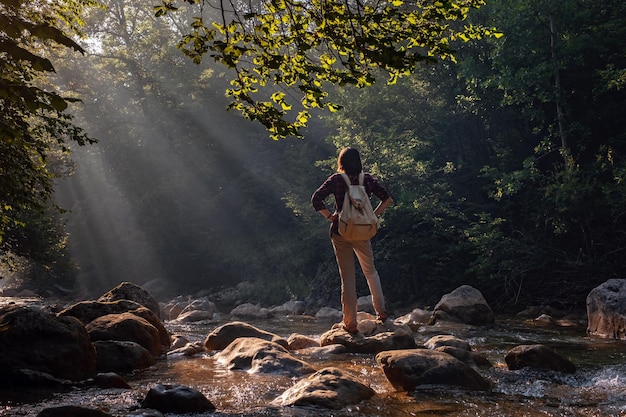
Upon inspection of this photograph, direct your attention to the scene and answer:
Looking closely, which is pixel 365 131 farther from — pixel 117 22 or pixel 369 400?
pixel 117 22

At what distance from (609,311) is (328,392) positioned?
21.2ft

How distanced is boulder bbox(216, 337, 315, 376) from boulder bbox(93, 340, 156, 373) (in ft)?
3.25

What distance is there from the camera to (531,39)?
14320 mm

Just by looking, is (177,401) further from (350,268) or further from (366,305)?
(366,305)

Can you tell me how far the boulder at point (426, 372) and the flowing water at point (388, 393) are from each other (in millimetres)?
125

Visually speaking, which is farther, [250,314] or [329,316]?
[250,314]

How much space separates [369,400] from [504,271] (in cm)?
1054

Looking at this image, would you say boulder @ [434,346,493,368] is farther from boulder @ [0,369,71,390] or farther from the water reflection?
boulder @ [0,369,71,390]

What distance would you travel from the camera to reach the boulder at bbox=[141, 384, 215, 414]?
175 inches

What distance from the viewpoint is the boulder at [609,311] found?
28.8ft

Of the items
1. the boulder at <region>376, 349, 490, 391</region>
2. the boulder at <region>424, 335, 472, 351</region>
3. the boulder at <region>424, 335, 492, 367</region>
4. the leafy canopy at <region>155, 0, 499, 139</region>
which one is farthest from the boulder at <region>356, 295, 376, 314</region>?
the leafy canopy at <region>155, 0, 499, 139</region>

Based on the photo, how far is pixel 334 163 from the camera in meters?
18.7

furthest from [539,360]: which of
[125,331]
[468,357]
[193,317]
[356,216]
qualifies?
[193,317]

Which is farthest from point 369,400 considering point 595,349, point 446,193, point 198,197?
point 198,197
